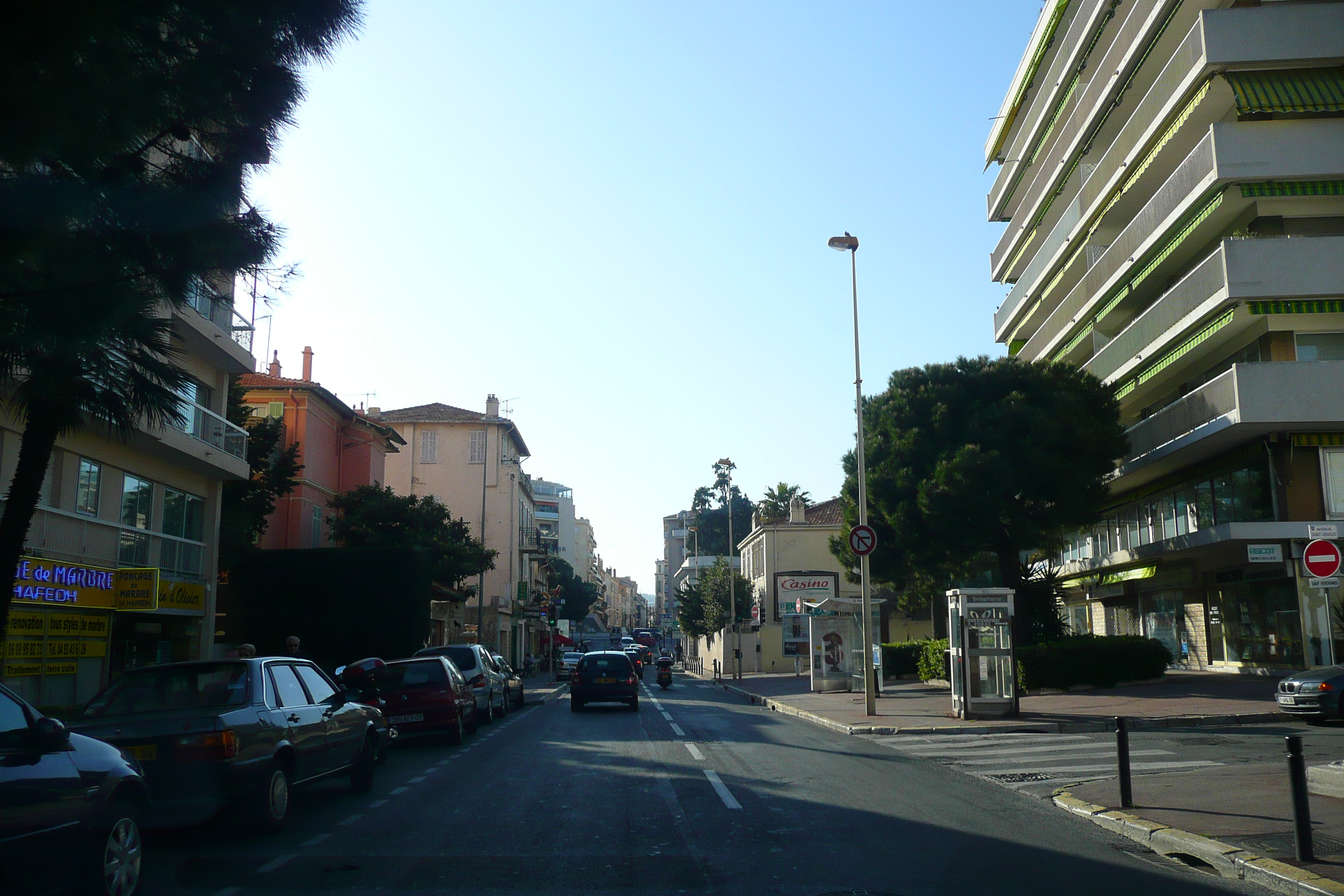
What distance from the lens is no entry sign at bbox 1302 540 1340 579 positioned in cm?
1341

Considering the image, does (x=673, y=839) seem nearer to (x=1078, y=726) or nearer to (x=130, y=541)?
(x=1078, y=726)

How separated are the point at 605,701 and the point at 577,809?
64.4 ft

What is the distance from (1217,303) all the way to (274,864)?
88.4ft

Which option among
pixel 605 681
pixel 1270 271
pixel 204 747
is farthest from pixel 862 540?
pixel 204 747

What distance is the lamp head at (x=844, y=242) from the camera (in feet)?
80.8

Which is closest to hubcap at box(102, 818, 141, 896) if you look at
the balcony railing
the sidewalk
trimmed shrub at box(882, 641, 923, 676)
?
the sidewalk

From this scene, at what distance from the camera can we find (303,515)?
38.5 metres

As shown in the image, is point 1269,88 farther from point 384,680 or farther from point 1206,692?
point 384,680

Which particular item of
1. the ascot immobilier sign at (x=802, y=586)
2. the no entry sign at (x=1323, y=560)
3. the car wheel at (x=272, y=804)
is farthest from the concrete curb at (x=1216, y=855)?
the ascot immobilier sign at (x=802, y=586)

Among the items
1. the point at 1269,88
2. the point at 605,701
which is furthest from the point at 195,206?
the point at 1269,88

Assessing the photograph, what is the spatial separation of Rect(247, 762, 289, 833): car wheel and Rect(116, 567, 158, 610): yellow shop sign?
13018 millimetres

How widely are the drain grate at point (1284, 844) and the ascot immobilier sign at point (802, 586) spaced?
178 ft

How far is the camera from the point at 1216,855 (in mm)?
7629

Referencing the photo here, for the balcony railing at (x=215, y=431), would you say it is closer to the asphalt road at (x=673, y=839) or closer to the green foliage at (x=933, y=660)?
the asphalt road at (x=673, y=839)
